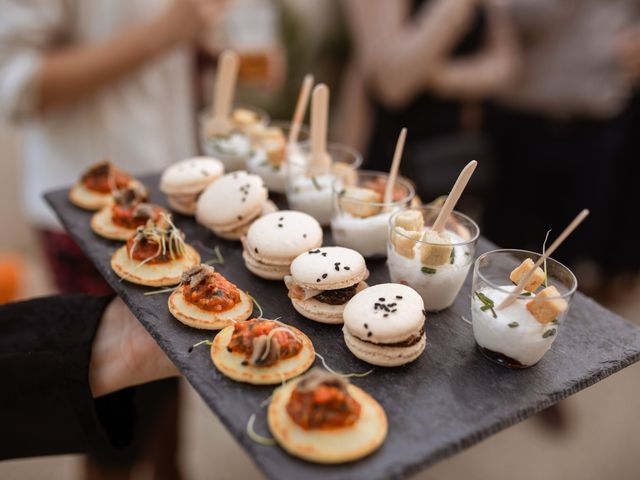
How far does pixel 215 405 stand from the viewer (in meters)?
1.47

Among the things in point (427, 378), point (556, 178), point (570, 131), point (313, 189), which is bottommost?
point (556, 178)

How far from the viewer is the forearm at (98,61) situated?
2668 millimetres

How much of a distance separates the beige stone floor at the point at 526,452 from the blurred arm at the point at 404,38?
1907mm

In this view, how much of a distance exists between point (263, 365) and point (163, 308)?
15.7 inches

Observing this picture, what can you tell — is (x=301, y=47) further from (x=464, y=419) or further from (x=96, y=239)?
(x=464, y=419)

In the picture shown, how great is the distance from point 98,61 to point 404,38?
1466 mm

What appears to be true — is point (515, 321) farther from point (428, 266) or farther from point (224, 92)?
point (224, 92)

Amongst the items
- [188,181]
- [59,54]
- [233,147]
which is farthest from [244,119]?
[59,54]

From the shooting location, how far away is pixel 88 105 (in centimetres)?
289

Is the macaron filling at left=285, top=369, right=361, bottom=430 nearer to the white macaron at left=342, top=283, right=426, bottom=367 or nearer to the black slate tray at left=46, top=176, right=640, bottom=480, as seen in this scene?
the black slate tray at left=46, top=176, right=640, bottom=480

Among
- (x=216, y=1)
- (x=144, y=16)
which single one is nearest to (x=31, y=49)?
(x=144, y=16)

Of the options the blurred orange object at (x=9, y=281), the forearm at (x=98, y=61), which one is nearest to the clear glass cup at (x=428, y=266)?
the forearm at (x=98, y=61)

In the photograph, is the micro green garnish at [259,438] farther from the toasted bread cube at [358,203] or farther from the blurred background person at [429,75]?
the blurred background person at [429,75]

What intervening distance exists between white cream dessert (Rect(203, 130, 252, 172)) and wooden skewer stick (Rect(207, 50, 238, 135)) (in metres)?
0.04
